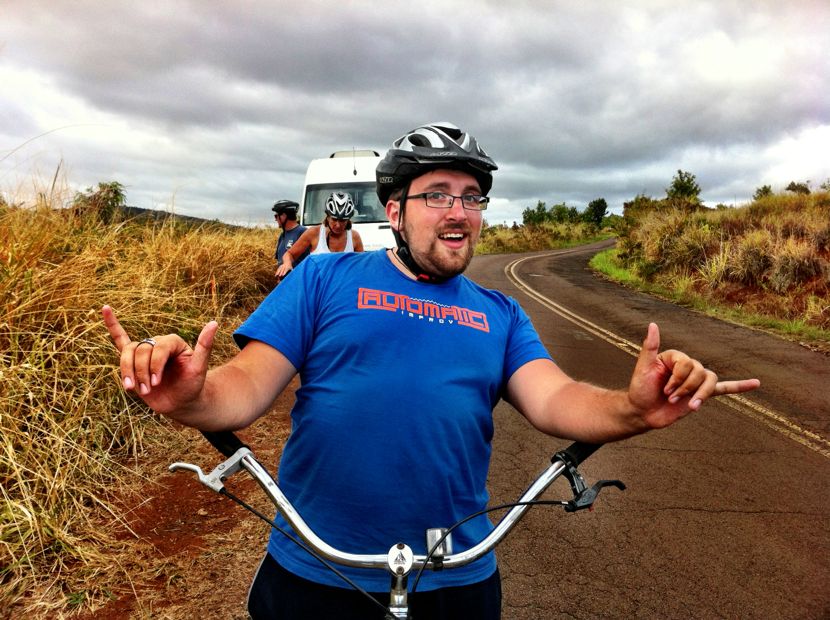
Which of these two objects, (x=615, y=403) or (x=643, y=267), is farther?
(x=643, y=267)

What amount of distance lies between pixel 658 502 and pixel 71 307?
487 cm

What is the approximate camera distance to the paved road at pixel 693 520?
10.9ft

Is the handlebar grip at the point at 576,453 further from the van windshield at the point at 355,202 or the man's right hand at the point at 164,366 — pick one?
the van windshield at the point at 355,202

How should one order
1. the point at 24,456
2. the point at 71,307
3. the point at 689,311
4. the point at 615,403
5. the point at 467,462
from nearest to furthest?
the point at 615,403
the point at 467,462
the point at 24,456
the point at 71,307
the point at 689,311

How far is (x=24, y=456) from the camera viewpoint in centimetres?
348

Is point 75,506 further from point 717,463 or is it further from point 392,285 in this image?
point 717,463

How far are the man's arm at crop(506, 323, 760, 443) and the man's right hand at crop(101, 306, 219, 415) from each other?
99 cm

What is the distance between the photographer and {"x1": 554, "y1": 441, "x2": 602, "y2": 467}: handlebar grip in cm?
154

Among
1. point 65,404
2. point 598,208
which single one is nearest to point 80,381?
point 65,404

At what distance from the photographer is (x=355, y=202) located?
34.8 feet

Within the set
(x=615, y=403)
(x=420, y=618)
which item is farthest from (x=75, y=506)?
(x=615, y=403)

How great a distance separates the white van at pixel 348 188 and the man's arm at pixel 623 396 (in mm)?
8316

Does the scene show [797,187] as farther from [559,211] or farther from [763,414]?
[559,211]

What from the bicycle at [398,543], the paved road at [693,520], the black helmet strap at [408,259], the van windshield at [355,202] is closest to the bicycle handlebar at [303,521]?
the bicycle at [398,543]
